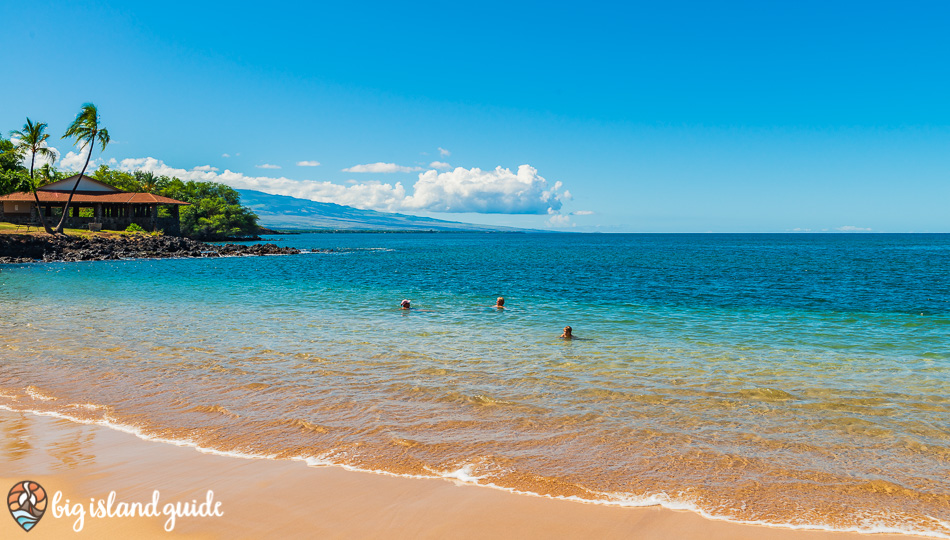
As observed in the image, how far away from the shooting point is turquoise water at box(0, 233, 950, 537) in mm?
6266

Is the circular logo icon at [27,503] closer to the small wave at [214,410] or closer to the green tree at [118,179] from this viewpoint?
the small wave at [214,410]

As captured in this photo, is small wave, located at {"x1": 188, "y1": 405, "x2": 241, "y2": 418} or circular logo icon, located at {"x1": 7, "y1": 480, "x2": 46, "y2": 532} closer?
circular logo icon, located at {"x1": 7, "y1": 480, "x2": 46, "y2": 532}

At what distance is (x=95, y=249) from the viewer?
180 ft

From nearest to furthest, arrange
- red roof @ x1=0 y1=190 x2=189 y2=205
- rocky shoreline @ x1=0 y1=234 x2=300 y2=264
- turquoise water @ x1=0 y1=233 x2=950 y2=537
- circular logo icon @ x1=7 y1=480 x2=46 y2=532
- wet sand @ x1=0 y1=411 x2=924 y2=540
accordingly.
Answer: wet sand @ x1=0 y1=411 x2=924 y2=540
circular logo icon @ x1=7 y1=480 x2=46 y2=532
turquoise water @ x1=0 y1=233 x2=950 y2=537
rocky shoreline @ x1=0 y1=234 x2=300 y2=264
red roof @ x1=0 y1=190 x2=189 y2=205

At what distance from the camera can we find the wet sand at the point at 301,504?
16.3 feet

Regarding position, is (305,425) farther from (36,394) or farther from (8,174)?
(8,174)

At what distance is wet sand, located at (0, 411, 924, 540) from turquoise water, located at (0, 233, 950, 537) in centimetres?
36

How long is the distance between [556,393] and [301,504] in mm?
5482

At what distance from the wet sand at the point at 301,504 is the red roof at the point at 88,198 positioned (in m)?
80.9

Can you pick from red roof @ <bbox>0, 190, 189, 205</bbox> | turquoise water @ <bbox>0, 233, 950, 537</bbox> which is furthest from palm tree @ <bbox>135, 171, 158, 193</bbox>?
turquoise water @ <bbox>0, 233, 950, 537</bbox>

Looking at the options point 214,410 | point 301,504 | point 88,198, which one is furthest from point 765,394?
point 88,198

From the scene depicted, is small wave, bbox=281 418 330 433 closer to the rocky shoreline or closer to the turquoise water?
the turquoise water

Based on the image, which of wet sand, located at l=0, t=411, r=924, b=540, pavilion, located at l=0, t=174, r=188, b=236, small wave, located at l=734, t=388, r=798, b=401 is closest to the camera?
wet sand, located at l=0, t=411, r=924, b=540

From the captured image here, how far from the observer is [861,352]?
1391 cm
